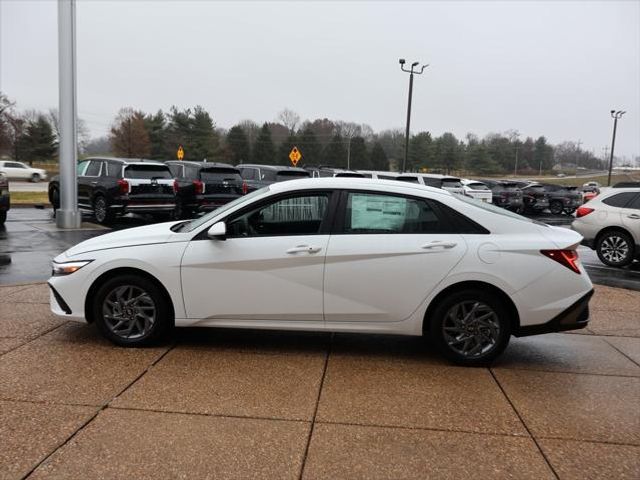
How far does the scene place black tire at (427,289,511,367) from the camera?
180 inches

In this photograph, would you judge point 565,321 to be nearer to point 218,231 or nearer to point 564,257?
point 564,257

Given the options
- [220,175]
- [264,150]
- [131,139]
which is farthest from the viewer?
[264,150]

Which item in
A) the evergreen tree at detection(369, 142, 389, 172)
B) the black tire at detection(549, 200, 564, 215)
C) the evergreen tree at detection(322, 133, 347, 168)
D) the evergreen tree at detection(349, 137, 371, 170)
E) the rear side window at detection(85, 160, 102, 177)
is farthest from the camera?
the evergreen tree at detection(322, 133, 347, 168)

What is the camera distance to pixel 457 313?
4.61 meters

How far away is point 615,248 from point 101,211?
41.2 ft

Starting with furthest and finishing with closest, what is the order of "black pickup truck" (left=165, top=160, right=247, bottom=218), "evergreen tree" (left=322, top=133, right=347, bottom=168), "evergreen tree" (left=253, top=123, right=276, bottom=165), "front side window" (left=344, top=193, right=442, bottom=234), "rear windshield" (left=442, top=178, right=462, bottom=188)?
"evergreen tree" (left=322, top=133, right=347, bottom=168)
"evergreen tree" (left=253, top=123, right=276, bottom=165)
"rear windshield" (left=442, top=178, right=462, bottom=188)
"black pickup truck" (left=165, top=160, right=247, bottom=218)
"front side window" (left=344, top=193, right=442, bottom=234)

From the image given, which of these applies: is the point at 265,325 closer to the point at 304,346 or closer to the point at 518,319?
the point at 304,346

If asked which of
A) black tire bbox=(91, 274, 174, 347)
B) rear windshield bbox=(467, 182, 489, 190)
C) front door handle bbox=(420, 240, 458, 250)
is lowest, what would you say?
black tire bbox=(91, 274, 174, 347)

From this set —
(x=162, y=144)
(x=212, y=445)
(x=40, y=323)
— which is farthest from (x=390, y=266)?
→ (x=162, y=144)

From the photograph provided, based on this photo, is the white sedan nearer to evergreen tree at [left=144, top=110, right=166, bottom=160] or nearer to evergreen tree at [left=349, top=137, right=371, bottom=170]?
evergreen tree at [left=144, top=110, right=166, bottom=160]

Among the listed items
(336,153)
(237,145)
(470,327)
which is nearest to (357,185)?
(470,327)

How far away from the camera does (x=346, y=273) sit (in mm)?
4613

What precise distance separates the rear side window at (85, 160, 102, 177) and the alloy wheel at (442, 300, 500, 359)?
13556 mm

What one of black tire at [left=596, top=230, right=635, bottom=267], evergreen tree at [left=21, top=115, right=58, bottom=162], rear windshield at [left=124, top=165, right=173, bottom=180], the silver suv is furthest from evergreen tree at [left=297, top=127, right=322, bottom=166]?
black tire at [left=596, top=230, right=635, bottom=267]
